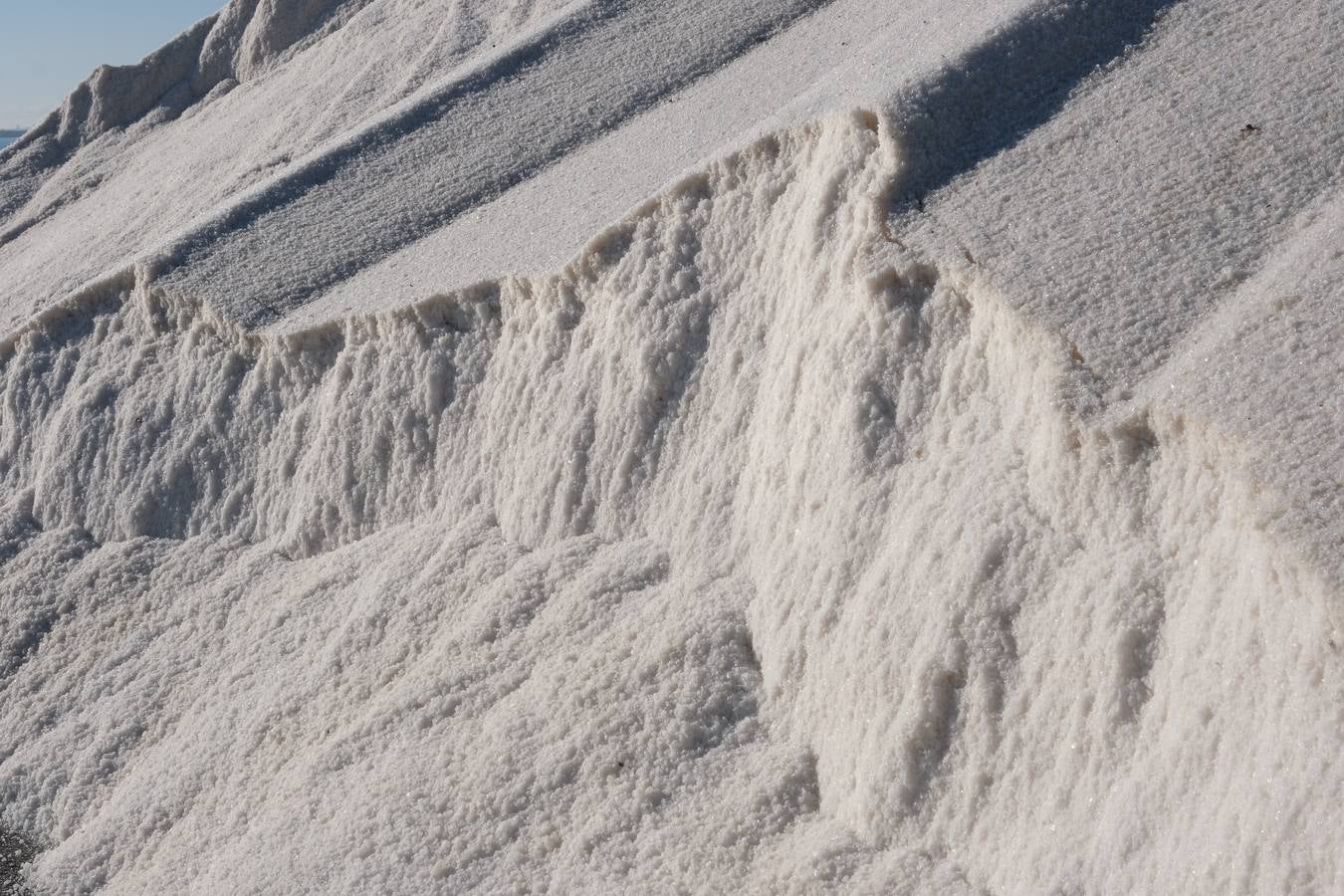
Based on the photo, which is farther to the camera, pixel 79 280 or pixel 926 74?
pixel 79 280

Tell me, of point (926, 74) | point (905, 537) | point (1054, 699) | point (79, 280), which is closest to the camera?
point (1054, 699)

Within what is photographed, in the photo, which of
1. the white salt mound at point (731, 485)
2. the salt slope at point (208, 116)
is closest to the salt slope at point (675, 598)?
the white salt mound at point (731, 485)

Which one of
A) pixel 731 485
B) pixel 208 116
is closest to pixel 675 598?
pixel 731 485

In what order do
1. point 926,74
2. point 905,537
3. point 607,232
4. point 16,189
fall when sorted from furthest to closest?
point 16,189, point 607,232, point 926,74, point 905,537

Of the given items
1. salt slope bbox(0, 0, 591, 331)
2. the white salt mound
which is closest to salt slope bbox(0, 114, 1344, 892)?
the white salt mound

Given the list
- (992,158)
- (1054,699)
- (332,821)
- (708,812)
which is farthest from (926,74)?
(332,821)

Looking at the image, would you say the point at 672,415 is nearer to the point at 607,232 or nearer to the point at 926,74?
the point at 607,232

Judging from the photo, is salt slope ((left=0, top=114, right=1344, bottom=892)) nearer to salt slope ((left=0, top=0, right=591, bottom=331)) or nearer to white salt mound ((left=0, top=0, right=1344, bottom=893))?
white salt mound ((left=0, top=0, right=1344, bottom=893))
